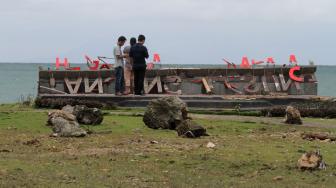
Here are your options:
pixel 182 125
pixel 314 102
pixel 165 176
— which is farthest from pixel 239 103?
pixel 165 176

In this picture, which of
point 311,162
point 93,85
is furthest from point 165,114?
point 93,85

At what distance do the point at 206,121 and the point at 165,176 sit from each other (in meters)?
7.41

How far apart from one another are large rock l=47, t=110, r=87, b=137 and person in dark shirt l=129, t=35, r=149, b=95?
6.56 metres

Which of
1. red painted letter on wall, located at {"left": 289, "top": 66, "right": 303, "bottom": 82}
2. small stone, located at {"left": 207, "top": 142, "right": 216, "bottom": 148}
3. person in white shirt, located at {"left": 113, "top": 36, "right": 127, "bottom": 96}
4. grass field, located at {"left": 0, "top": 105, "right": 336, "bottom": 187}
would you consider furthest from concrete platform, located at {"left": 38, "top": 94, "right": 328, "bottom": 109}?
small stone, located at {"left": 207, "top": 142, "right": 216, "bottom": 148}

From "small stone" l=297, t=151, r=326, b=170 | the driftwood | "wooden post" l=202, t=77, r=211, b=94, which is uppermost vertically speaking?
"wooden post" l=202, t=77, r=211, b=94

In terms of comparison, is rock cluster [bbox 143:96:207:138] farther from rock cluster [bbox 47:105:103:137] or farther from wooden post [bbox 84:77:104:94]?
wooden post [bbox 84:77:104:94]

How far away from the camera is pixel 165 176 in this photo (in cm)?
916

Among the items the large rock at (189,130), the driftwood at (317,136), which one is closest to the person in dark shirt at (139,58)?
the large rock at (189,130)

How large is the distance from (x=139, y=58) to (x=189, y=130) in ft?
24.8

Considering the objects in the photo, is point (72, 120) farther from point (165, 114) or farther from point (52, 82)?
point (52, 82)

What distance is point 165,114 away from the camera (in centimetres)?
1470

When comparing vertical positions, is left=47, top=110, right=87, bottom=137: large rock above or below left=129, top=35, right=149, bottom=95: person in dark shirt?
below

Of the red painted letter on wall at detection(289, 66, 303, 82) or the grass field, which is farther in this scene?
the red painted letter on wall at detection(289, 66, 303, 82)

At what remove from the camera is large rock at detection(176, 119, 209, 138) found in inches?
519
